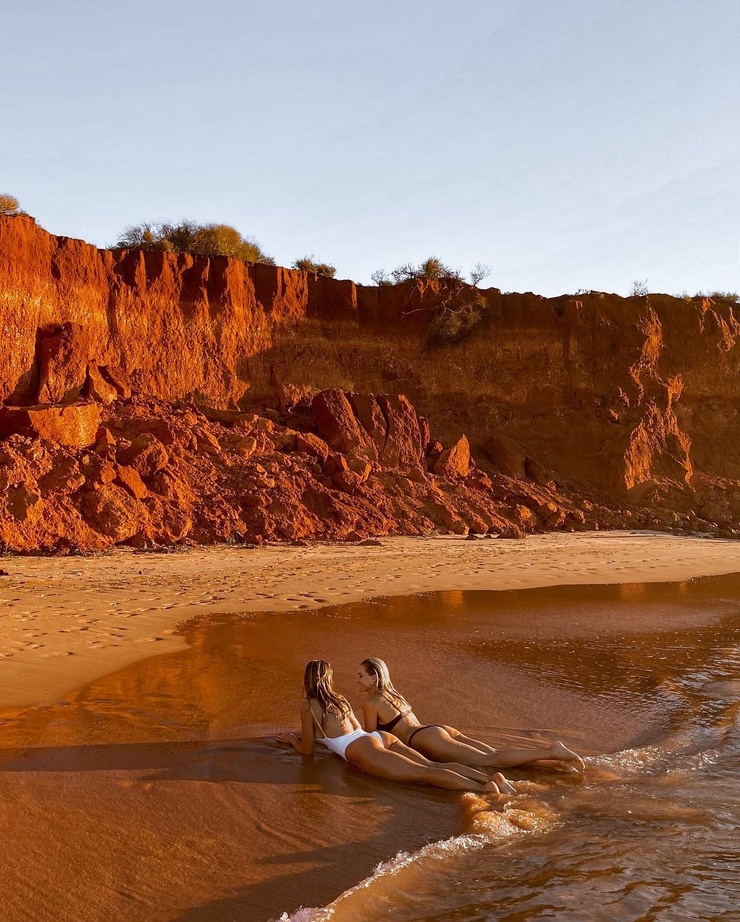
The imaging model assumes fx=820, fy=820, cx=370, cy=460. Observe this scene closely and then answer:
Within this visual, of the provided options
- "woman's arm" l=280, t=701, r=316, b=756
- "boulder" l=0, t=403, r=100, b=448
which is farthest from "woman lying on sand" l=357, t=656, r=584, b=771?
"boulder" l=0, t=403, r=100, b=448

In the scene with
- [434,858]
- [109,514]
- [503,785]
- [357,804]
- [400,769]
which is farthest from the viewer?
Answer: [109,514]

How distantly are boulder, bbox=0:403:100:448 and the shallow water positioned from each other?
25.4ft

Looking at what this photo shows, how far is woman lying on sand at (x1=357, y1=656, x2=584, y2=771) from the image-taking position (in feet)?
16.2

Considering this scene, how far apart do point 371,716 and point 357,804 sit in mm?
821

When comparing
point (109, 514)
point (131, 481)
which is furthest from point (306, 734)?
point (131, 481)

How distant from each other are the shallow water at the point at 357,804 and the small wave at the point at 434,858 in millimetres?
12

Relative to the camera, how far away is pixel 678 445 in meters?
25.1

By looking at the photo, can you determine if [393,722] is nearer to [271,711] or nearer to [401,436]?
[271,711]

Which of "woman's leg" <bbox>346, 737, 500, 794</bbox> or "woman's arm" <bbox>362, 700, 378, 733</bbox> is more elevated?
"woman's arm" <bbox>362, 700, 378, 733</bbox>

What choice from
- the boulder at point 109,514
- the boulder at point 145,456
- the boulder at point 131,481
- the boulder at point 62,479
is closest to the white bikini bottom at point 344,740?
the boulder at point 109,514

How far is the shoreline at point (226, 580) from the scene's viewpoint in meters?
7.08

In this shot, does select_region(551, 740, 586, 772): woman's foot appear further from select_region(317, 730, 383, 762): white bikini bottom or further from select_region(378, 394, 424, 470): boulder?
select_region(378, 394, 424, 470): boulder

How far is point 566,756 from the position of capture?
494 centimetres

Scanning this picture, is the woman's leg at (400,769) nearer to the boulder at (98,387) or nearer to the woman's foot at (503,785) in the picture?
the woman's foot at (503,785)
